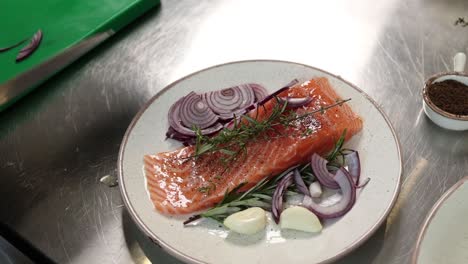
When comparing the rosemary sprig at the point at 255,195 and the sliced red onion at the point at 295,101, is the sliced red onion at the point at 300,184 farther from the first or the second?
the sliced red onion at the point at 295,101

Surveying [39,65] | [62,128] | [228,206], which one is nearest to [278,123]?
[228,206]

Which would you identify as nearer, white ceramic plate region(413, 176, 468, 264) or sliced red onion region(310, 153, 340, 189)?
white ceramic plate region(413, 176, 468, 264)

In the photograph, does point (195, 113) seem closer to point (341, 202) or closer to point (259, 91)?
point (259, 91)

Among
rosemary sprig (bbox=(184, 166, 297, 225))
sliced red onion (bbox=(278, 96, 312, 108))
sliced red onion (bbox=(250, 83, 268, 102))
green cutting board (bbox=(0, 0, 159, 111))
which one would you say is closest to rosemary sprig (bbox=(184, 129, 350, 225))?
rosemary sprig (bbox=(184, 166, 297, 225))

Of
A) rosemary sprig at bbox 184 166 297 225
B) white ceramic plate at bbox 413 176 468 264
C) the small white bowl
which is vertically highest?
rosemary sprig at bbox 184 166 297 225

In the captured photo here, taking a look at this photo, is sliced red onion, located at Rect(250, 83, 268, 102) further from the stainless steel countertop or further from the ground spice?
the ground spice

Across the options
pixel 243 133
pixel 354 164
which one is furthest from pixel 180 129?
pixel 354 164
